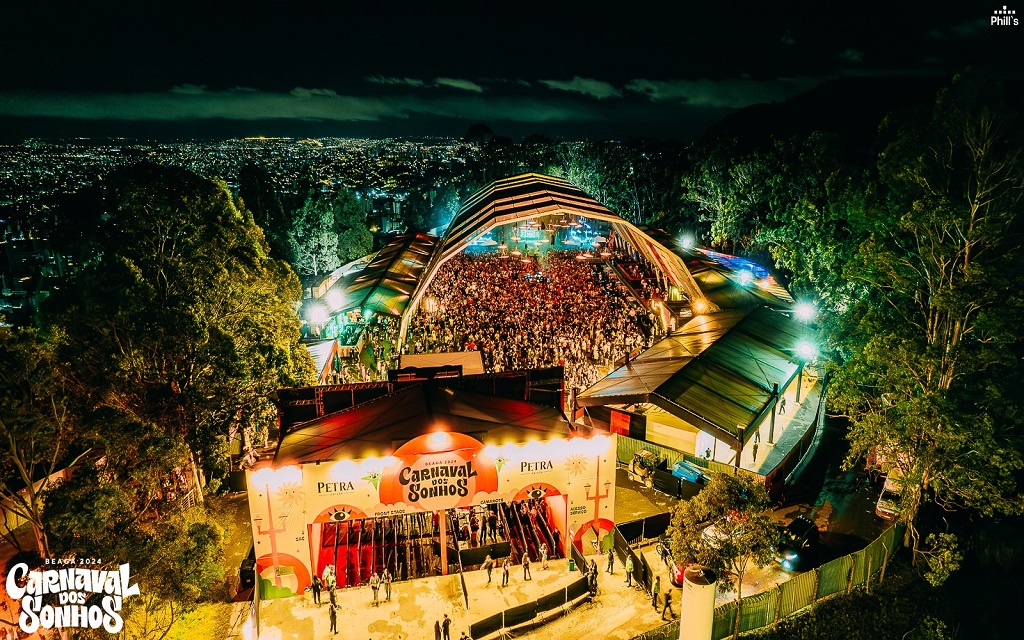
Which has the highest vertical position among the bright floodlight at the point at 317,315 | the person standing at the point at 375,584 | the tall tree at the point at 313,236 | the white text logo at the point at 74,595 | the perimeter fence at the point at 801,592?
the tall tree at the point at 313,236

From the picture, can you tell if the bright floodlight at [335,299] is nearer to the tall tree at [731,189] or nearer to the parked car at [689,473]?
the parked car at [689,473]

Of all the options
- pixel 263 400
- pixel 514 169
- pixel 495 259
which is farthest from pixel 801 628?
pixel 514 169

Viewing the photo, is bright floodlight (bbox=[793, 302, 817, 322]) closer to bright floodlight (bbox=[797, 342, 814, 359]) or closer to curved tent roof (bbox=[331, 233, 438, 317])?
bright floodlight (bbox=[797, 342, 814, 359])

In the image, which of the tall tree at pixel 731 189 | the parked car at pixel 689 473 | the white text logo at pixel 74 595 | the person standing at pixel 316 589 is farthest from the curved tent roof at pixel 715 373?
the tall tree at pixel 731 189

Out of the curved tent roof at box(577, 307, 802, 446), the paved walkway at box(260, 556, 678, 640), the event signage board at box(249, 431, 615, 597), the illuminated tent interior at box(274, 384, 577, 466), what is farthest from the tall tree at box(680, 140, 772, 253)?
the paved walkway at box(260, 556, 678, 640)

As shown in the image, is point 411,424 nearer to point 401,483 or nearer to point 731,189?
point 401,483

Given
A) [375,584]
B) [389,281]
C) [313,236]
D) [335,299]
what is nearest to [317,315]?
[335,299]
